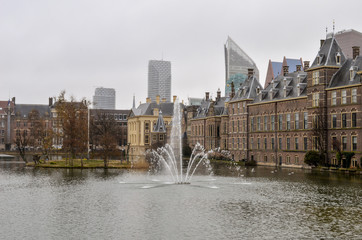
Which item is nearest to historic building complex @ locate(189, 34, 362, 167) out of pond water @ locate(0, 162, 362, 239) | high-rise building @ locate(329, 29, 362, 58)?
pond water @ locate(0, 162, 362, 239)

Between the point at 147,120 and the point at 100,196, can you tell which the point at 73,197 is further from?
the point at 147,120

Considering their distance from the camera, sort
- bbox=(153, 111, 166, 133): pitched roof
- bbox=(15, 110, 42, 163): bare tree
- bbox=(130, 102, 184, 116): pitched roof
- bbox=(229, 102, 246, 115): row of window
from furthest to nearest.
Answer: bbox=(130, 102, 184, 116): pitched roof, bbox=(153, 111, 166, 133): pitched roof, bbox=(229, 102, 246, 115): row of window, bbox=(15, 110, 42, 163): bare tree

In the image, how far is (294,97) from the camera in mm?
71188

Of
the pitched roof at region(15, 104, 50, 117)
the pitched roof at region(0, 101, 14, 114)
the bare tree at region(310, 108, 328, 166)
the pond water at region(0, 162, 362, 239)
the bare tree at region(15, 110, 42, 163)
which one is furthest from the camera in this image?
the pitched roof at region(15, 104, 50, 117)

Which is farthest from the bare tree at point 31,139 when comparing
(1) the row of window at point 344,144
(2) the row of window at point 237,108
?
(1) the row of window at point 344,144

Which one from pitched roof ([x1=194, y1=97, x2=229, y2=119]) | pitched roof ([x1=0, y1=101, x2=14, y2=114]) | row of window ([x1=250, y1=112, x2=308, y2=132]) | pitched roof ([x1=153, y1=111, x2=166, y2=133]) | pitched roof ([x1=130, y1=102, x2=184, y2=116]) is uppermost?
pitched roof ([x1=0, y1=101, x2=14, y2=114])

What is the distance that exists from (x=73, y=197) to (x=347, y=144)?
40.8 metres

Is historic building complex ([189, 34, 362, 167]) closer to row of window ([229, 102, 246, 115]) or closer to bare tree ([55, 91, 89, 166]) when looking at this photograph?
row of window ([229, 102, 246, 115])

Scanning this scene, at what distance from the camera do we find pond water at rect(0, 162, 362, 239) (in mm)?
22078

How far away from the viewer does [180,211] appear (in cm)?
2761

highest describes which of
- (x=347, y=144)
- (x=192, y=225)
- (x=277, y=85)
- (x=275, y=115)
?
(x=277, y=85)

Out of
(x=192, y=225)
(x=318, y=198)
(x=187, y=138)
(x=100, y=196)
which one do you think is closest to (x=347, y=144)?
(x=318, y=198)

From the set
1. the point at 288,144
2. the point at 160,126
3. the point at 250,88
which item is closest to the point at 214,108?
the point at 250,88

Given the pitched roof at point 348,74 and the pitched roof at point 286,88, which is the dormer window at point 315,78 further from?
the pitched roof at point 286,88
